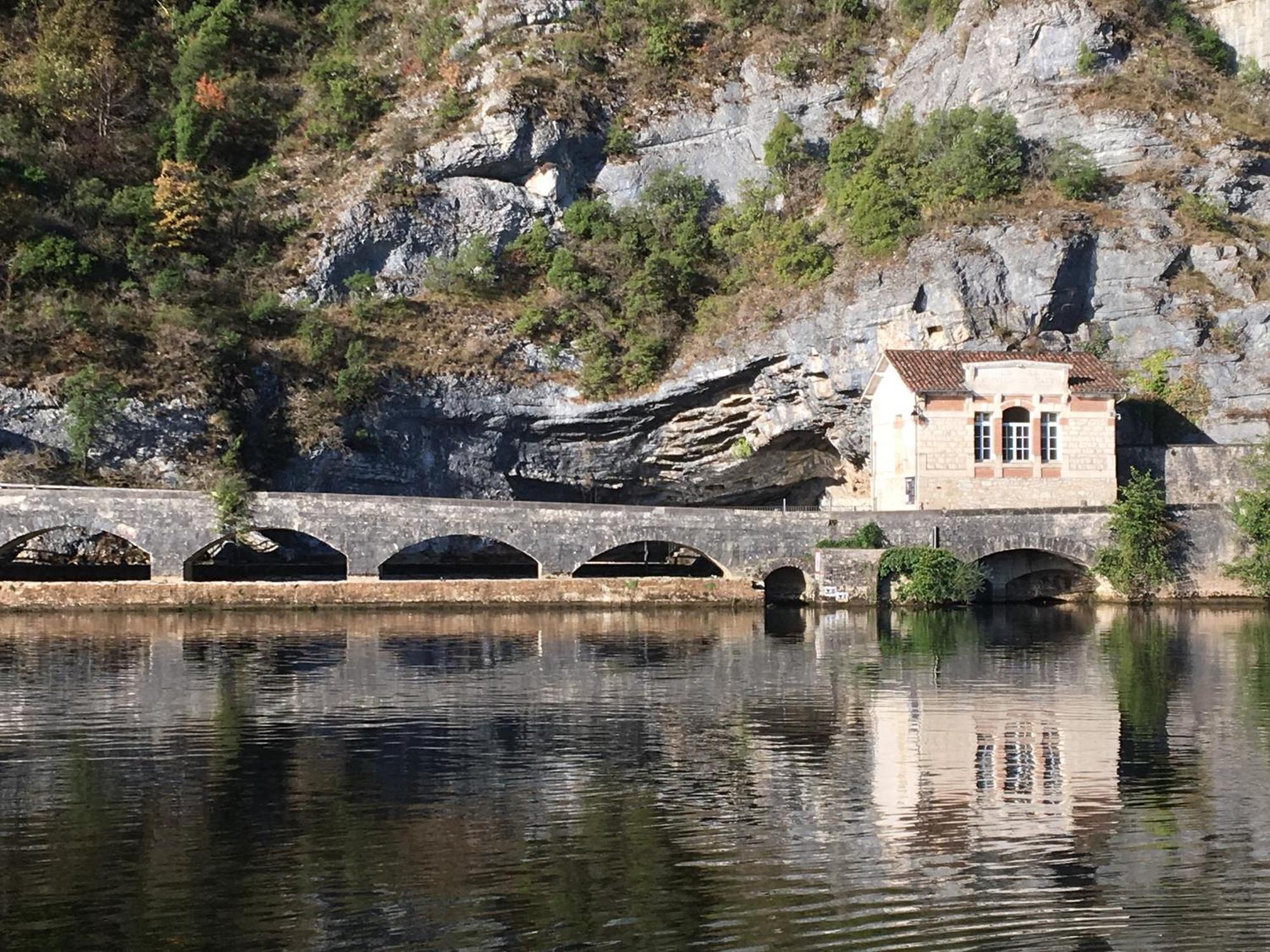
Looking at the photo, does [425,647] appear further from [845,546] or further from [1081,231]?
[1081,231]

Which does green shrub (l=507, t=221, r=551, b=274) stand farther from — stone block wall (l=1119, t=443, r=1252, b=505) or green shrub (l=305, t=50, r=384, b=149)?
stone block wall (l=1119, t=443, r=1252, b=505)

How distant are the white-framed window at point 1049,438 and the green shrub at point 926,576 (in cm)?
582

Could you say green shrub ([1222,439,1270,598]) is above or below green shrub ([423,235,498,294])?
below

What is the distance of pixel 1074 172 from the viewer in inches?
2229

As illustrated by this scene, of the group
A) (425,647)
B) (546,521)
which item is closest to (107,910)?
(425,647)

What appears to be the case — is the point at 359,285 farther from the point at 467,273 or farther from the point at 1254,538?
Result: the point at 1254,538

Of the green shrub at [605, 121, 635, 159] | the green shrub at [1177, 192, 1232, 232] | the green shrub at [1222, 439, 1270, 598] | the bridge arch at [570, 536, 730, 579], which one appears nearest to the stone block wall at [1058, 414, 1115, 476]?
the green shrub at [1222, 439, 1270, 598]

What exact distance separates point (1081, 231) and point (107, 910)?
4392 centimetres

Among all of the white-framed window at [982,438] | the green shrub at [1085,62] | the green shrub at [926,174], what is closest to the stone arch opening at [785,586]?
the white-framed window at [982,438]

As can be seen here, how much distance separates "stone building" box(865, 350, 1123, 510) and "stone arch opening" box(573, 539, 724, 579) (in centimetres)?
779

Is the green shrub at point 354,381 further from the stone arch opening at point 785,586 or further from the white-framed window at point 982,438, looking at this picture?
the white-framed window at point 982,438

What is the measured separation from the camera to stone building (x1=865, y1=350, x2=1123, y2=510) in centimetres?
5119

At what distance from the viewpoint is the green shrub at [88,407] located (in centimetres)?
5128

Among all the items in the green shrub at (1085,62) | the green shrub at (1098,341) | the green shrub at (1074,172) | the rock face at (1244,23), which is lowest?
the green shrub at (1098,341)
